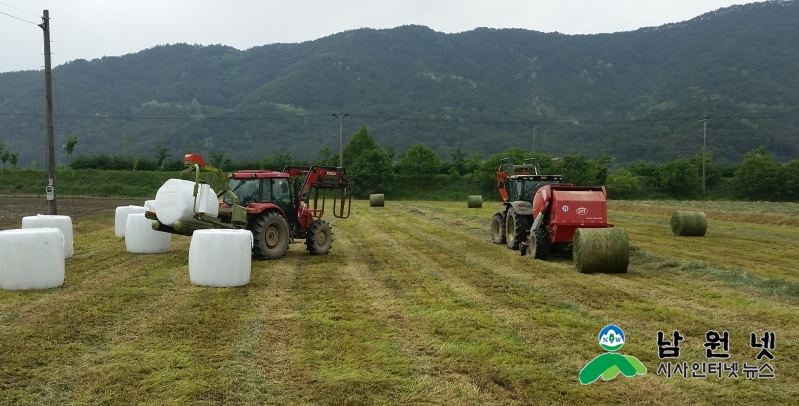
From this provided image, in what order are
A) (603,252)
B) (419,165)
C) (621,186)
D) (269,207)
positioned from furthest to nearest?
(419,165) < (621,186) < (269,207) < (603,252)

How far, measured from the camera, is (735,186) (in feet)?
189

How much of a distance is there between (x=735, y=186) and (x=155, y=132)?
271 ft

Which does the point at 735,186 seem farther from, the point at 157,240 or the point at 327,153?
the point at 157,240

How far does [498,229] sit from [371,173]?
39358mm

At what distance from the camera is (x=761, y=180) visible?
54875mm

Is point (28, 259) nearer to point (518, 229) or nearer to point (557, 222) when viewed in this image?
point (557, 222)

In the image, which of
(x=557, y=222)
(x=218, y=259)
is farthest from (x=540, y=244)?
(x=218, y=259)

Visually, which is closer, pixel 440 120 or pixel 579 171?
pixel 579 171

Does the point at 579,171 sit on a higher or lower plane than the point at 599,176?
higher

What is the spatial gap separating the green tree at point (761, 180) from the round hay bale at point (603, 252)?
5260cm

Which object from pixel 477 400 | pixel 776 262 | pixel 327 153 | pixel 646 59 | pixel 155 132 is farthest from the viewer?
pixel 646 59

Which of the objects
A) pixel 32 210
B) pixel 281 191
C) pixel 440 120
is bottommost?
pixel 32 210

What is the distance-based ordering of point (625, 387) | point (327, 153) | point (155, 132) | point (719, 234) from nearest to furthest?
1. point (625, 387)
2. point (719, 234)
3. point (327, 153)
4. point (155, 132)

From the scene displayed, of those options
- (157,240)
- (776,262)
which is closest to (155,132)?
(157,240)
